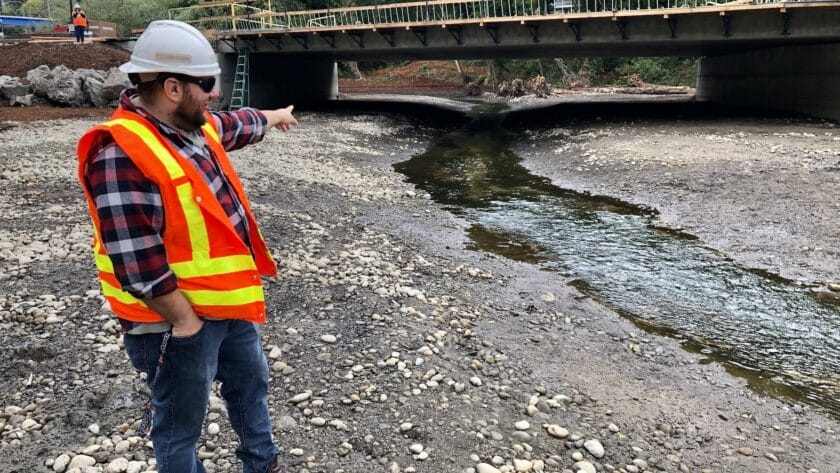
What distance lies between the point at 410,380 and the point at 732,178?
37.6ft

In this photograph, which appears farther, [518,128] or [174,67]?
[518,128]

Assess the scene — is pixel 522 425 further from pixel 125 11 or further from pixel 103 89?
pixel 125 11

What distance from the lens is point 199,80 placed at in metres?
2.59

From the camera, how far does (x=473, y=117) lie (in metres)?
33.2

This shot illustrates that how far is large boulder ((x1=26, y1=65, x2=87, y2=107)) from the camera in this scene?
81.6ft

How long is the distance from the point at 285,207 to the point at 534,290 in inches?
221

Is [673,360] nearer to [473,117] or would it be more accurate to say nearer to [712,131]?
[712,131]

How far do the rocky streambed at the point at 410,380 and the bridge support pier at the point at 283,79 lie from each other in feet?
83.4

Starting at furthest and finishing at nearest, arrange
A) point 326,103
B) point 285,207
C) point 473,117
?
point 326,103
point 473,117
point 285,207

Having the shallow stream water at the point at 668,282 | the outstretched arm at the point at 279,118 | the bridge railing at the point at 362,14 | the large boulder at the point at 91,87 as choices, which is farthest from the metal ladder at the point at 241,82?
the outstretched arm at the point at 279,118

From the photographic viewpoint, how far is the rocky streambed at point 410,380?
14.2 ft

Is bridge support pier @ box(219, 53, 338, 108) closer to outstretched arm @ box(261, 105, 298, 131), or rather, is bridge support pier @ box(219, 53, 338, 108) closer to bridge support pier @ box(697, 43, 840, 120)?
bridge support pier @ box(697, 43, 840, 120)

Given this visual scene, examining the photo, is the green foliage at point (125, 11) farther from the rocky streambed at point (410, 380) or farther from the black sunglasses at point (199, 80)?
A: the black sunglasses at point (199, 80)

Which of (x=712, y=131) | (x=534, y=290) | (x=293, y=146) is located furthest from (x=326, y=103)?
(x=534, y=290)
